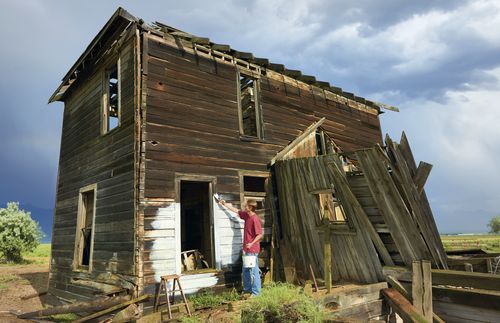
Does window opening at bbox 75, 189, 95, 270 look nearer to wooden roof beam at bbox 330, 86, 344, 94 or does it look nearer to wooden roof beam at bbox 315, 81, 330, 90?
wooden roof beam at bbox 315, 81, 330, 90

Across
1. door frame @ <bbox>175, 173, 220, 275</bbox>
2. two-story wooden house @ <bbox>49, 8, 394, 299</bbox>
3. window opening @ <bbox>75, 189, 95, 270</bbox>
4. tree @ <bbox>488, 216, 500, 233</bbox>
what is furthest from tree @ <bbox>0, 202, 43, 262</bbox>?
tree @ <bbox>488, 216, 500, 233</bbox>

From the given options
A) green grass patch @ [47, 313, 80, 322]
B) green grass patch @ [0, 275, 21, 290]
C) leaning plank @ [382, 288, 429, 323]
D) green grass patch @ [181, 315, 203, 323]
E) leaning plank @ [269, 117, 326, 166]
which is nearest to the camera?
leaning plank @ [382, 288, 429, 323]

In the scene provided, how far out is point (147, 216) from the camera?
7461 mm

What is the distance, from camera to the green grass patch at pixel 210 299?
735cm

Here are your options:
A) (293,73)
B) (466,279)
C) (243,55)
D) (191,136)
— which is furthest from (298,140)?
(466,279)

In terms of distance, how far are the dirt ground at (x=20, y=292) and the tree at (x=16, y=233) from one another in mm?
5920

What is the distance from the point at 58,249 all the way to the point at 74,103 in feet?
17.7

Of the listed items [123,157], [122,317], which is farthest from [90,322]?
[123,157]

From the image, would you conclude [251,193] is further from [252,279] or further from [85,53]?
[85,53]

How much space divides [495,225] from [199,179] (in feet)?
277

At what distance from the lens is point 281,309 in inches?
152

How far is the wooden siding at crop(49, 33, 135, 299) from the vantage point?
801 cm

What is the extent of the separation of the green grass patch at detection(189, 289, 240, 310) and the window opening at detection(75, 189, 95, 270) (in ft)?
13.8

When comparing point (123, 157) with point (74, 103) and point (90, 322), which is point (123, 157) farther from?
point (74, 103)
